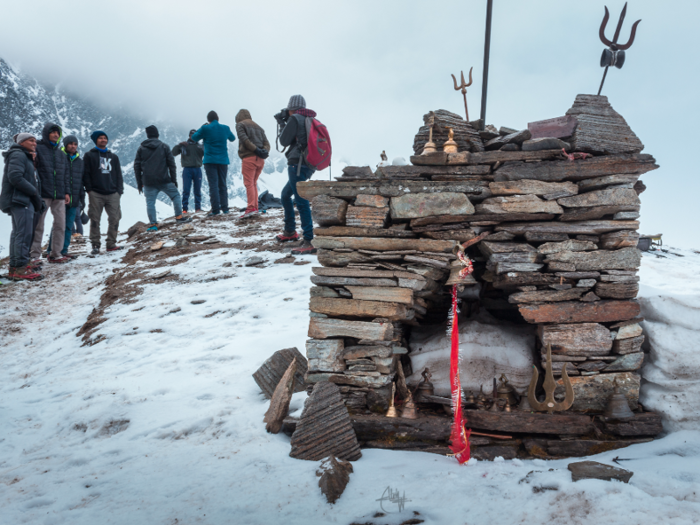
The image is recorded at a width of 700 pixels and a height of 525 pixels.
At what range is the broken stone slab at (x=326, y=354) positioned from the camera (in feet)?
11.2

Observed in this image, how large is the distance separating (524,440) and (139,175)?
1094 centimetres

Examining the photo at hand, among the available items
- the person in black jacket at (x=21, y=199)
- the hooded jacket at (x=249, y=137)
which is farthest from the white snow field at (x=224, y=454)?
the hooded jacket at (x=249, y=137)

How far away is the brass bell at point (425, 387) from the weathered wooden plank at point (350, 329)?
60 centimetres

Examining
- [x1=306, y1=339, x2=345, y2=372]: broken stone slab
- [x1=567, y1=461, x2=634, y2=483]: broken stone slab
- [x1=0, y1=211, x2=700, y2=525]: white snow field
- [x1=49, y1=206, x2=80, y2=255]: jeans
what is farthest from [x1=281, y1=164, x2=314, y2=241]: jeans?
[x1=49, y1=206, x2=80, y2=255]: jeans

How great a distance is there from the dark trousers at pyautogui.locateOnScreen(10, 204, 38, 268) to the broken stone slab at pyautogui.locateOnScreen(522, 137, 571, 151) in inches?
349

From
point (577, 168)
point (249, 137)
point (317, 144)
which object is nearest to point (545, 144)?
point (577, 168)

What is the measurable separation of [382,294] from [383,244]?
459 mm

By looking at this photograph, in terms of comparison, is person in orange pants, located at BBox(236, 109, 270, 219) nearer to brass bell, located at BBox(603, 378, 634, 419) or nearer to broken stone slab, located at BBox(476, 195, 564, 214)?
broken stone slab, located at BBox(476, 195, 564, 214)

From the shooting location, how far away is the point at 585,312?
333 centimetres

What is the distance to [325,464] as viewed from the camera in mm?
2668

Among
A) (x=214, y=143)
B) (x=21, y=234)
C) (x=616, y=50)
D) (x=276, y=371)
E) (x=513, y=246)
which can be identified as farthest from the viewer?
(x=214, y=143)

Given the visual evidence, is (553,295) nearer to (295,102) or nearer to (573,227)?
(573,227)

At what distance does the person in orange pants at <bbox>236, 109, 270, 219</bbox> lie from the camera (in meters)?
9.78

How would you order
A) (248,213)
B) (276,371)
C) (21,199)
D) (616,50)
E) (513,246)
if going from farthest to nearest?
(248,213) < (21,199) < (276,371) < (616,50) < (513,246)
